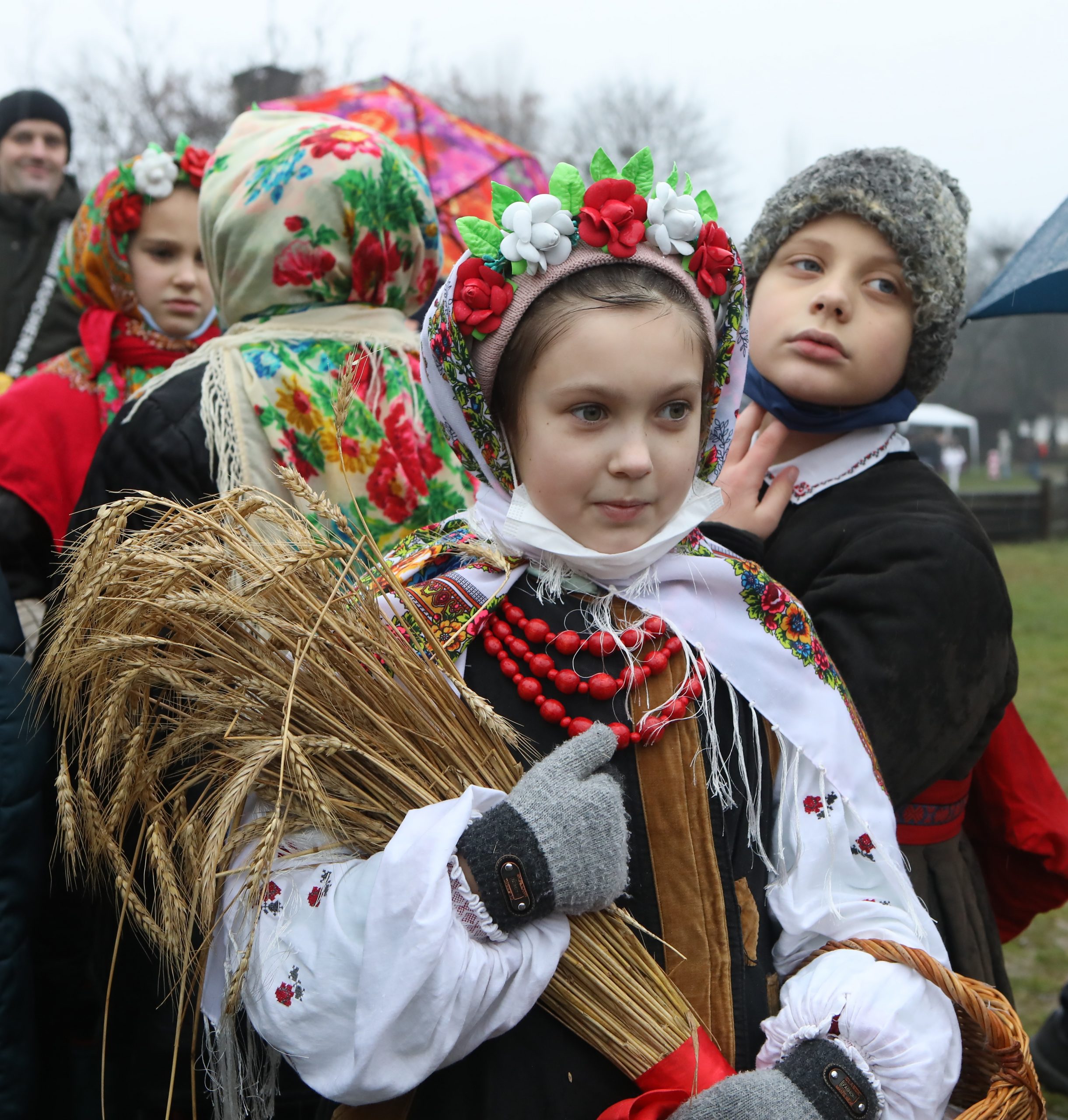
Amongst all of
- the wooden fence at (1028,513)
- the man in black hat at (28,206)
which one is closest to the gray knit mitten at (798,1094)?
the man in black hat at (28,206)

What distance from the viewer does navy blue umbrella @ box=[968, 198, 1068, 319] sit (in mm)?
2227

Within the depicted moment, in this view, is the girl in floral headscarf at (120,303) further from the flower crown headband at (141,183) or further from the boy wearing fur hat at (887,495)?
the boy wearing fur hat at (887,495)

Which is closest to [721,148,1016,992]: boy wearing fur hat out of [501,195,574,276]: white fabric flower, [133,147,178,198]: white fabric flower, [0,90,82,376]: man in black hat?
[501,195,574,276]: white fabric flower

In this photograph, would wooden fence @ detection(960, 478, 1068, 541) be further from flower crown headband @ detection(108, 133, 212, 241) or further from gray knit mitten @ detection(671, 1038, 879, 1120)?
gray knit mitten @ detection(671, 1038, 879, 1120)

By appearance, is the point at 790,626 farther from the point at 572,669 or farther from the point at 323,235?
the point at 323,235

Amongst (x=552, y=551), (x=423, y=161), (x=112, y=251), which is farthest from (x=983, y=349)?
(x=552, y=551)

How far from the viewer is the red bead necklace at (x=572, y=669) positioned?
1494 millimetres

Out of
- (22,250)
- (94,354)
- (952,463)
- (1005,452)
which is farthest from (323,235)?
(1005,452)

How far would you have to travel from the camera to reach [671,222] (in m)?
1.54

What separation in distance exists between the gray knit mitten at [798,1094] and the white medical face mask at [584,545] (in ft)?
2.26

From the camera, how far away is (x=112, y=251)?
3.12m

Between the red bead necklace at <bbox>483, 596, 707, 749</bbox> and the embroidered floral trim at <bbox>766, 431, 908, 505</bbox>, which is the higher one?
the embroidered floral trim at <bbox>766, 431, 908, 505</bbox>

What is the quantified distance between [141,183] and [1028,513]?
16.8m

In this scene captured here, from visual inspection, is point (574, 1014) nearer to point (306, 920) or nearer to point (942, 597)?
point (306, 920)
